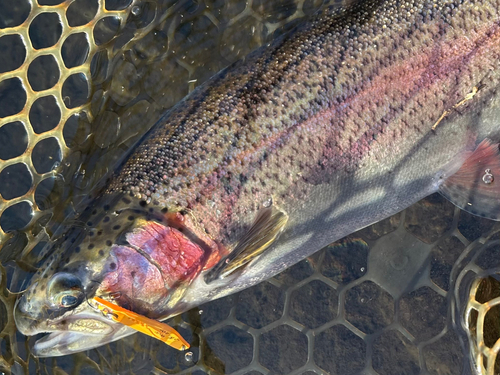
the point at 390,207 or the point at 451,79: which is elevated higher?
the point at 451,79

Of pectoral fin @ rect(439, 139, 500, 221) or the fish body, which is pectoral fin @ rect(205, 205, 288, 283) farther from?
pectoral fin @ rect(439, 139, 500, 221)

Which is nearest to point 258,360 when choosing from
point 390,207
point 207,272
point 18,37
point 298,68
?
point 207,272

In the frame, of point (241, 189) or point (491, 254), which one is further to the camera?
point (491, 254)

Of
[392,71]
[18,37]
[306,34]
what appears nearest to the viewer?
[392,71]

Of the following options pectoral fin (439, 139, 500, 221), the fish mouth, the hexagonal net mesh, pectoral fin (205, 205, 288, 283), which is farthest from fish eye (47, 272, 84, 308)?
pectoral fin (439, 139, 500, 221)

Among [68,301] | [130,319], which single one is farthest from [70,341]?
[130,319]

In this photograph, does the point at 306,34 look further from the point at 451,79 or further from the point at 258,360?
the point at 258,360

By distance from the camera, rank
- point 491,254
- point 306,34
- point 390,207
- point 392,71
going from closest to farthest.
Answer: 1. point 392,71
2. point 306,34
3. point 390,207
4. point 491,254

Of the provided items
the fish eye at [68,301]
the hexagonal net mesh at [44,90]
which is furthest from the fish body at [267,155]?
the hexagonal net mesh at [44,90]
